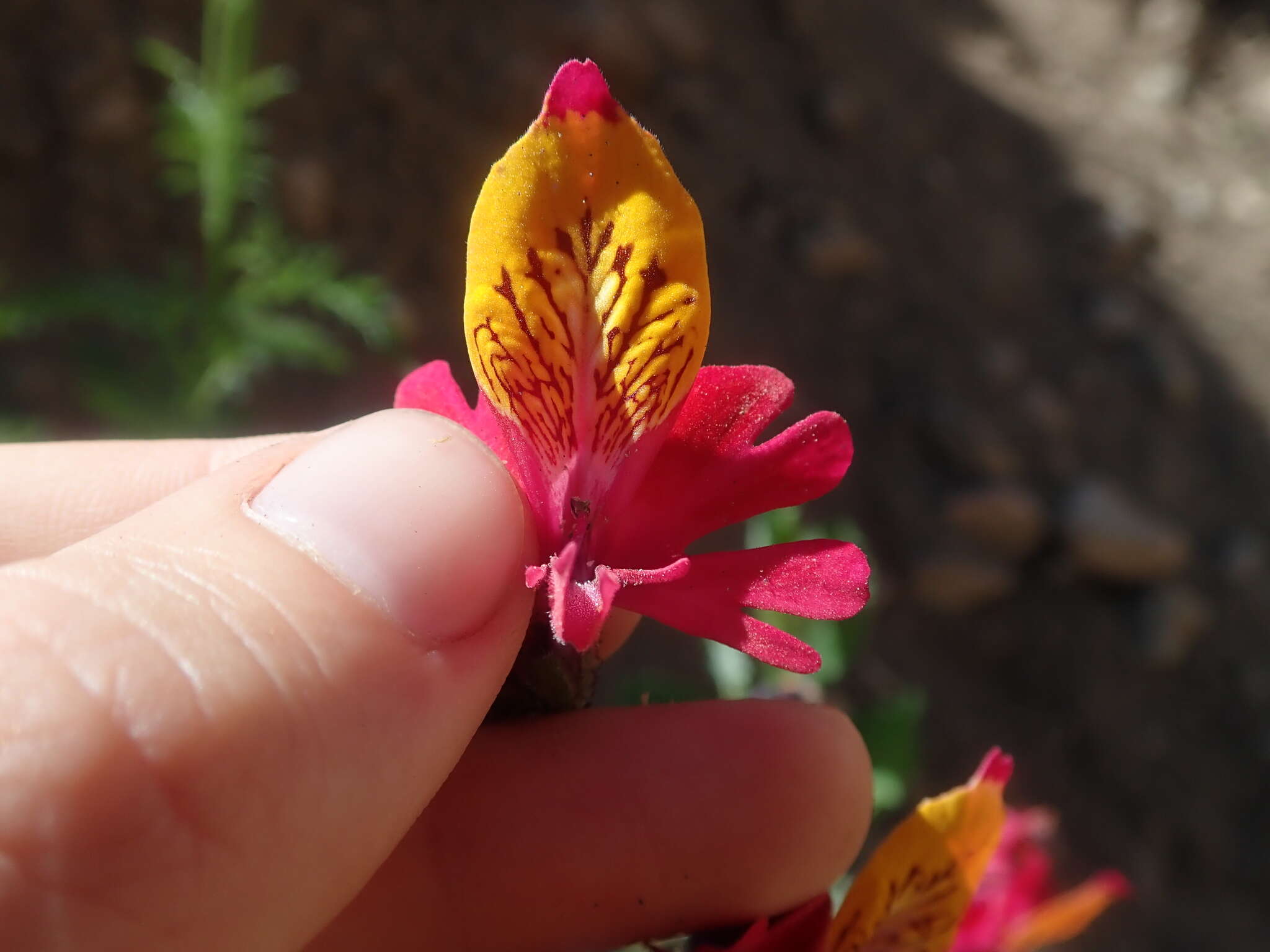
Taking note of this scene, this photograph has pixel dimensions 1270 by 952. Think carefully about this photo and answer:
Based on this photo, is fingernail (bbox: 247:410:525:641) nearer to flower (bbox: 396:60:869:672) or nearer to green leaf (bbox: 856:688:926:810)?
flower (bbox: 396:60:869:672)

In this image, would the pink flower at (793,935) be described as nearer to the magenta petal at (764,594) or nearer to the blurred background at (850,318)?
the magenta petal at (764,594)

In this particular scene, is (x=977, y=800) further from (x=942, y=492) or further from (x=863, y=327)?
(x=863, y=327)

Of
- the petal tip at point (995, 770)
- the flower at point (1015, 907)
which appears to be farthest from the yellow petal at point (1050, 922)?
the petal tip at point (995, 770)

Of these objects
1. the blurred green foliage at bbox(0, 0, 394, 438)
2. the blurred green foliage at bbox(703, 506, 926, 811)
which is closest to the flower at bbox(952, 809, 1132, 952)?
the blurred green foliage at bbox(703, 506, 926, 811)

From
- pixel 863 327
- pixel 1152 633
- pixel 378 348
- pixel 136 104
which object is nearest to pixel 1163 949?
pixel 1152 633

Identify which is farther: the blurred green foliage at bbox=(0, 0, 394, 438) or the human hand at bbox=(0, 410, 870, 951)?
the blurred green foliage at bbox=(0, 0, 394, 438)

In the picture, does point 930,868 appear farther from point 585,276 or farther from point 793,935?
point 585,276
